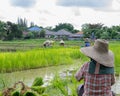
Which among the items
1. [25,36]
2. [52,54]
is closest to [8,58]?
[52,54]

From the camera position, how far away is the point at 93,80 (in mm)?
2834

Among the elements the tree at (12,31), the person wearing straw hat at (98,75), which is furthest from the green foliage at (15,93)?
the tree at (12,31)

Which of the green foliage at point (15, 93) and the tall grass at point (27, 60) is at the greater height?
the green foliage at point (15, 93)

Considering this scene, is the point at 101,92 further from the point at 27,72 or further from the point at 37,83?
the point at 27,72

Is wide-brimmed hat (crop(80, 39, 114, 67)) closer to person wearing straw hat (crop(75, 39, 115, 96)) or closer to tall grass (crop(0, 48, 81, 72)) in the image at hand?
person wearing straw hat (crop(75, 39, 115, 96))

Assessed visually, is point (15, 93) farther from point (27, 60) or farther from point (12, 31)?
point (12, 31)

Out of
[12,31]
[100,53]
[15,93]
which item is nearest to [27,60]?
[100,53]

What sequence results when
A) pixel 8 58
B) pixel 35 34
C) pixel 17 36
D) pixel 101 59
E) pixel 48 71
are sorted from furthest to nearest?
1. pixel 35 34
2. pixel 17 36
3. pixel 48 71
4. pixel 8 58
5. pixel 101 59

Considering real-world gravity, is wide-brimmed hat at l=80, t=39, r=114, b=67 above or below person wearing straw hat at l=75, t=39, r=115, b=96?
above

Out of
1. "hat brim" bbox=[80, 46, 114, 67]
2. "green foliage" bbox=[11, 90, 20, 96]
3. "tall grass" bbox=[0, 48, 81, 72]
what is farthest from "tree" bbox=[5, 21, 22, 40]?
"green foliage" bbox=[11, 90, 20, 96]

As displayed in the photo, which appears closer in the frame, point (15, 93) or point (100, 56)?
point (15, 93)

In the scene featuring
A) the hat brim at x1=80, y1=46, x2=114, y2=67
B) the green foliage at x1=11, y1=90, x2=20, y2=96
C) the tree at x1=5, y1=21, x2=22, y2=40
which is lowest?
the tree at x1=5, y1=21, x2=22, y2=40

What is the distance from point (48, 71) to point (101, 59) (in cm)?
799

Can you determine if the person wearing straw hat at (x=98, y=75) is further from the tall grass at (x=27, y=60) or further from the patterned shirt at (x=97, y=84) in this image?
the tall grass at (x=27, y=60)
